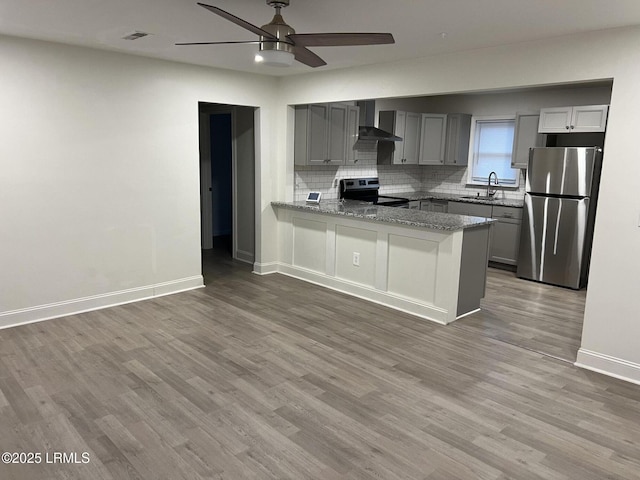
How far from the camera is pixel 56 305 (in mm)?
4406

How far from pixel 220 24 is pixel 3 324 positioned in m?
3.15

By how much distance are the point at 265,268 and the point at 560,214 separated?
365 cm

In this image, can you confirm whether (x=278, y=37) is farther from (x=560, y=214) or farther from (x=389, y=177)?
(x=389, y=177)

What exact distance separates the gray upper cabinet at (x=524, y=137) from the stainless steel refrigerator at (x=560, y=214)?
0.59 metres

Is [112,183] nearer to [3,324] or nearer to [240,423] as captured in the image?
[3,324]

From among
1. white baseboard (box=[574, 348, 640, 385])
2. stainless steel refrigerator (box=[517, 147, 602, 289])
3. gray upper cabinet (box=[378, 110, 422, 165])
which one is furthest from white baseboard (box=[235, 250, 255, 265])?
white baseboard (box=[574, 348, 640, 385])

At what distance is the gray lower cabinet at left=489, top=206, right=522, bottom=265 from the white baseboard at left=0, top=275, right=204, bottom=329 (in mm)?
3960

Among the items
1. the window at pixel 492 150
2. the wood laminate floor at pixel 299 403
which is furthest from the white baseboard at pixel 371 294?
the window at pixel 492 150

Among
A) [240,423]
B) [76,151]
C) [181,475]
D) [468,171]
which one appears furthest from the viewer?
[468,171]

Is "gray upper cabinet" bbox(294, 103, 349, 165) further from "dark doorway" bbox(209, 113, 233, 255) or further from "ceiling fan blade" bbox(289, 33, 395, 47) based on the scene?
"ceiling fan blade" bbox(289, 33, 395, 47)

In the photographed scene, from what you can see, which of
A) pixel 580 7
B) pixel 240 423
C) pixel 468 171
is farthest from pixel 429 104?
pixel 240 423

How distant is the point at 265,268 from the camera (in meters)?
6.14

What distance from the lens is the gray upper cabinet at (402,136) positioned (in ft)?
22.7

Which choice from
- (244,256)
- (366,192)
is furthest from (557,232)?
(244,256)
